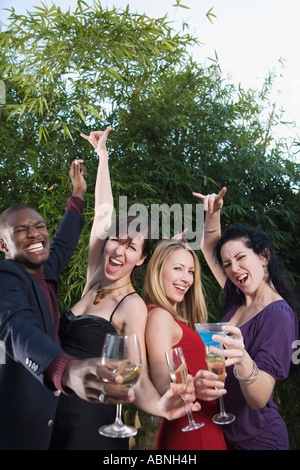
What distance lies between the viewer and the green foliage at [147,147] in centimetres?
354

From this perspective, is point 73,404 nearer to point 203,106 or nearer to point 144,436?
point 144,436

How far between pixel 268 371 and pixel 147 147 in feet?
6.78

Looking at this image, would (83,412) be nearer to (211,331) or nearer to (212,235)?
(211,331)

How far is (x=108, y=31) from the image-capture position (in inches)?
137

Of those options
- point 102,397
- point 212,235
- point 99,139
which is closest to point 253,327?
point 212,235

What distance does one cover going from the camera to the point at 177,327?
2426mm

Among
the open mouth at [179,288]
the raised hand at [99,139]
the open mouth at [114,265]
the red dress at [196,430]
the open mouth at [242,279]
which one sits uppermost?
the raised hand at [99,139]

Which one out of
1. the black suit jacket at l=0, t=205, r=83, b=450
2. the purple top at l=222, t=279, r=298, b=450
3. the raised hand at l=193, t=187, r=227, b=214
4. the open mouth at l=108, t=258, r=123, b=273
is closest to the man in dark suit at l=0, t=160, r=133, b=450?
the black suit jacket at l=0, t=205, r=83, b=450

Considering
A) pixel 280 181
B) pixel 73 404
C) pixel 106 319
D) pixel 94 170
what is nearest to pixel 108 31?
pixel 94 170

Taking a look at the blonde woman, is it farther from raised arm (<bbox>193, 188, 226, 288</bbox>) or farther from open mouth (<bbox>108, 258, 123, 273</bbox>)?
raised arm (<bbox>193, 188, 226, 288</bbox>)

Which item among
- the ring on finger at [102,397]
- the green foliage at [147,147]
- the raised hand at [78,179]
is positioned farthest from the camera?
the green foliage at [147,147]

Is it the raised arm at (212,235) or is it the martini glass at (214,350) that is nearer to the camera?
the martini glass at (214,350)

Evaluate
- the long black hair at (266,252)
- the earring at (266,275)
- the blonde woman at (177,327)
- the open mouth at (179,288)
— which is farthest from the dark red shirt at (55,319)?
the earring at (266,275)

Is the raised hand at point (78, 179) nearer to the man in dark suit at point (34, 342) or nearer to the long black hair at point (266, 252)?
the man in dark suit at point (34, 342)
